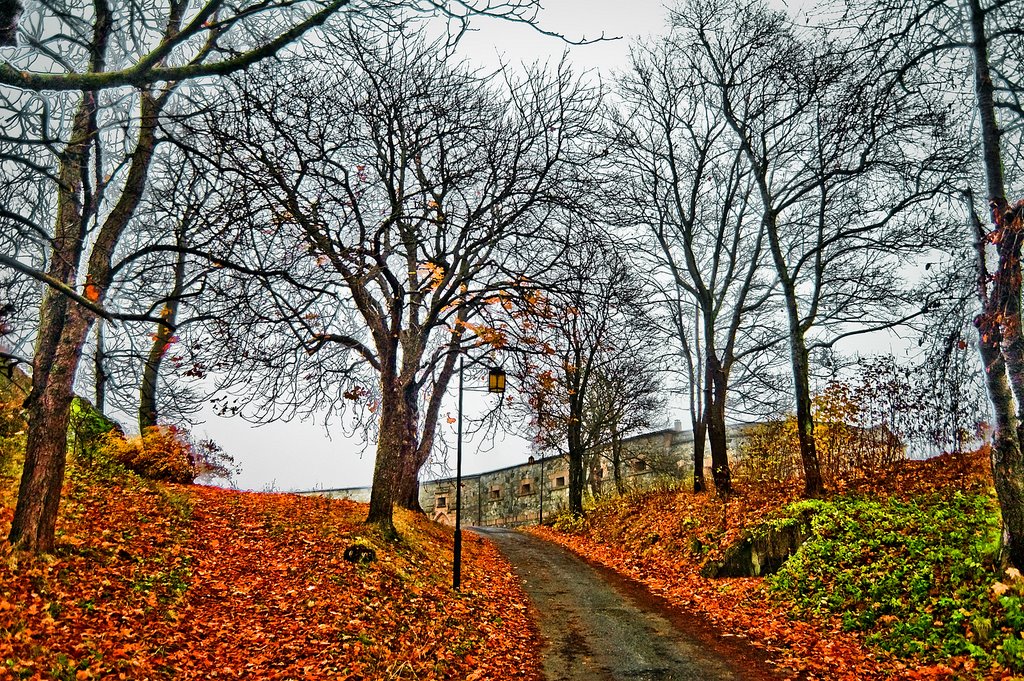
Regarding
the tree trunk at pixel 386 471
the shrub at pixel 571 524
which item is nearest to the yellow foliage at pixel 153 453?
the tree trunk at pixel 386 471

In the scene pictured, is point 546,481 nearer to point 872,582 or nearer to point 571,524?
point 571,524

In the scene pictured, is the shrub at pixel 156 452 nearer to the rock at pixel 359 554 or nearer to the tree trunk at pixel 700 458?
the rock at pixel 359 554

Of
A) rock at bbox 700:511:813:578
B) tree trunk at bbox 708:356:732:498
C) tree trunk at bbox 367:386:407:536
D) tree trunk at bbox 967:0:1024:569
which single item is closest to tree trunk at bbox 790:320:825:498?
rock at bbox 700:511:813:578

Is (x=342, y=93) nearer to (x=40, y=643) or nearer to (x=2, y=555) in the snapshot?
(x=2, y=555)

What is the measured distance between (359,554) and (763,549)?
788 cm

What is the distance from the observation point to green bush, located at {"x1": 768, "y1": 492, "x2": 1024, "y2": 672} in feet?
23.3

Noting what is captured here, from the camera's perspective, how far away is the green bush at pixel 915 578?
7102mm

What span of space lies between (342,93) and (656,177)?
33.2 ft

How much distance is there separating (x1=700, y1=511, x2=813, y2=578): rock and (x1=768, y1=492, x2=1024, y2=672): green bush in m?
0.36

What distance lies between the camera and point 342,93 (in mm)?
11180

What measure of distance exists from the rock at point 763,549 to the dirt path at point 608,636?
6.00 ft

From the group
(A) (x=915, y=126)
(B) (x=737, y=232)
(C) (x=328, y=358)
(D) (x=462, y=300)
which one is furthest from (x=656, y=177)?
(C) (x=328, y=358)

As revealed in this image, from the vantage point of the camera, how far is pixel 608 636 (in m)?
9.63

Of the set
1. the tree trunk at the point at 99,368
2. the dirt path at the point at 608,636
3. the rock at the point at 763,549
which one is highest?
the tree trunk at the point at 99,368
